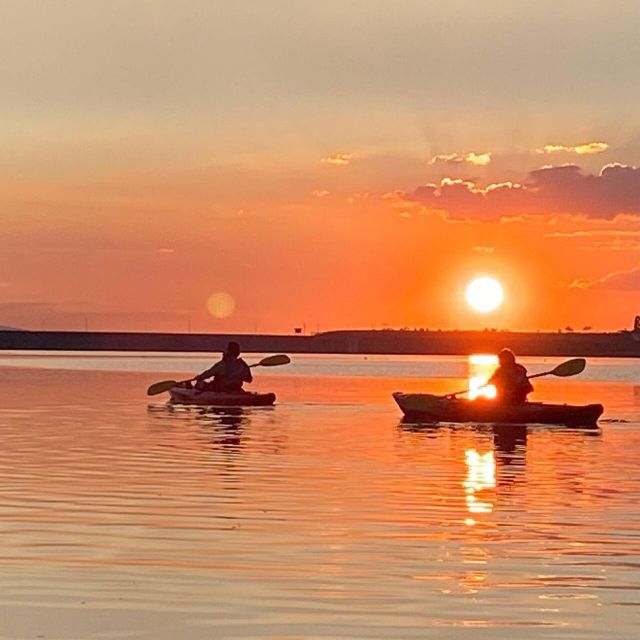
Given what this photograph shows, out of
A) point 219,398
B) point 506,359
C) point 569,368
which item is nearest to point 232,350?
point 219,398

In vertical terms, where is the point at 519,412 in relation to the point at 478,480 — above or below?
above

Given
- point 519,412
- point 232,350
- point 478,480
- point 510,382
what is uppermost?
point 232,350

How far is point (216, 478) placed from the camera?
2356 cm

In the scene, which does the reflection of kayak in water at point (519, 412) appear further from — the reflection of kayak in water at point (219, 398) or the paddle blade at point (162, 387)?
the paddle blade at point (162, 387)

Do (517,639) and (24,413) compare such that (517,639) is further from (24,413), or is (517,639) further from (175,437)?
(24,413)

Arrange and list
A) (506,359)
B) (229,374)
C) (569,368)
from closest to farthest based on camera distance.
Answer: (506,359), (569,368), (229,374)

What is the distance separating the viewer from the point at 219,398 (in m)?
42.7

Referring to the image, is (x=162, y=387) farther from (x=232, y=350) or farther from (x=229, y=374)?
(x=232, y=350)

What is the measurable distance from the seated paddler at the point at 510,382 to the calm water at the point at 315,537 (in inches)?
141

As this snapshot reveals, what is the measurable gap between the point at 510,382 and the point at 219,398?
914 cm

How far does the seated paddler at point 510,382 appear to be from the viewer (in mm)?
36938

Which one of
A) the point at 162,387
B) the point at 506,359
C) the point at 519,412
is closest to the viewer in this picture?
the point at 506,359

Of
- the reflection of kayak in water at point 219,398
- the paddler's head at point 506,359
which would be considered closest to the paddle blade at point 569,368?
the paddler's head at point 506,359

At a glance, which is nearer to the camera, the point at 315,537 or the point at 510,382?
the point at 315,537
